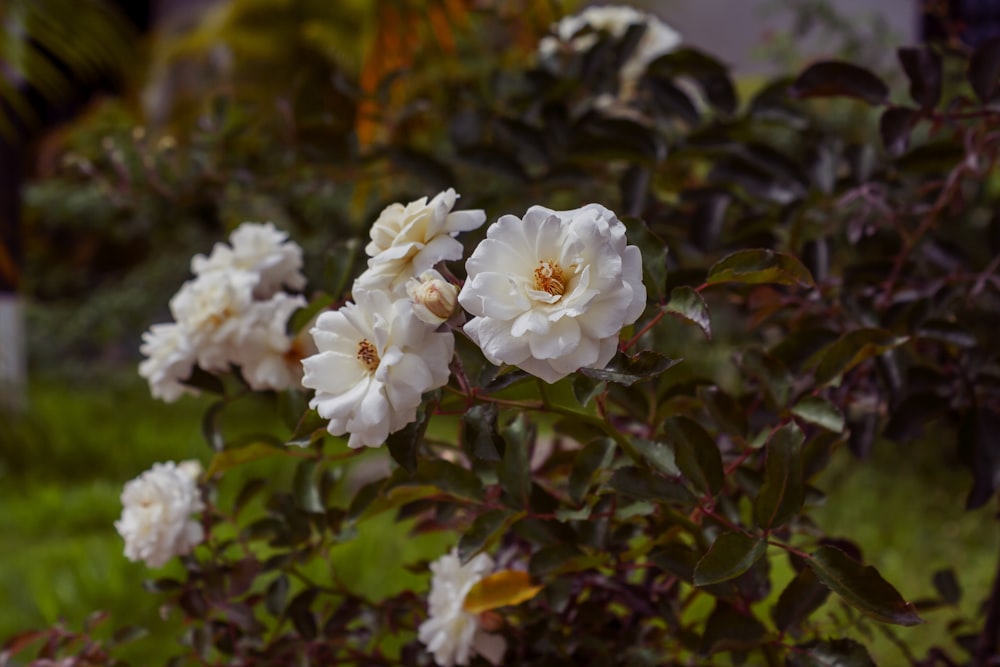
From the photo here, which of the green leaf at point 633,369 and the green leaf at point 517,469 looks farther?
the green leaf at point 517,469

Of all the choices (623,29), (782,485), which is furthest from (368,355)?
(623,29)

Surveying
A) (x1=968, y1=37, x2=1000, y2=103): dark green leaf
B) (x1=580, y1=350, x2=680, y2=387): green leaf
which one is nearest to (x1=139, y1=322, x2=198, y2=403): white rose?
(x1=580, y1=350, x2=680, y2=387): green leaf

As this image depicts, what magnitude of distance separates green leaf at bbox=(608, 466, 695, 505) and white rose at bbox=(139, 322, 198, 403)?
306 mm

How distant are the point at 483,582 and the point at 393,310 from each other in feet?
0.82

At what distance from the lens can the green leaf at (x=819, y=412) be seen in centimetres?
55

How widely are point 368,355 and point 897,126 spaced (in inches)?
16.8

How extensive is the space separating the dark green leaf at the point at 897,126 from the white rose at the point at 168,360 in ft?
1.61

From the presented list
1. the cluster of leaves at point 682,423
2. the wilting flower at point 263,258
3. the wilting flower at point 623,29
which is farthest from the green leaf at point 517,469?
the wilting flower at point 623,29

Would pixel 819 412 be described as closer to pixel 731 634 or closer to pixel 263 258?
pixel 731 634

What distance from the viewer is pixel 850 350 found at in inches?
22.2

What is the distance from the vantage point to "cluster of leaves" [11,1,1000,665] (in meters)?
0.51

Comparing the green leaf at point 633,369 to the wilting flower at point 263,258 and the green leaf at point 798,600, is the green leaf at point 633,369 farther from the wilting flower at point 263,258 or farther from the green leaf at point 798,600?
the wilting flower at point 263,258

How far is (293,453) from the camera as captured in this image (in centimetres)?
61

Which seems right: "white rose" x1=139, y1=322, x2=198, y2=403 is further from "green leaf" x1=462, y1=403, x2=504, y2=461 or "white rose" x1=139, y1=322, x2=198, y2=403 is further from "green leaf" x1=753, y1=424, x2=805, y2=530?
"green leaf" x1=753, y1=424, x2=805, y2=530
